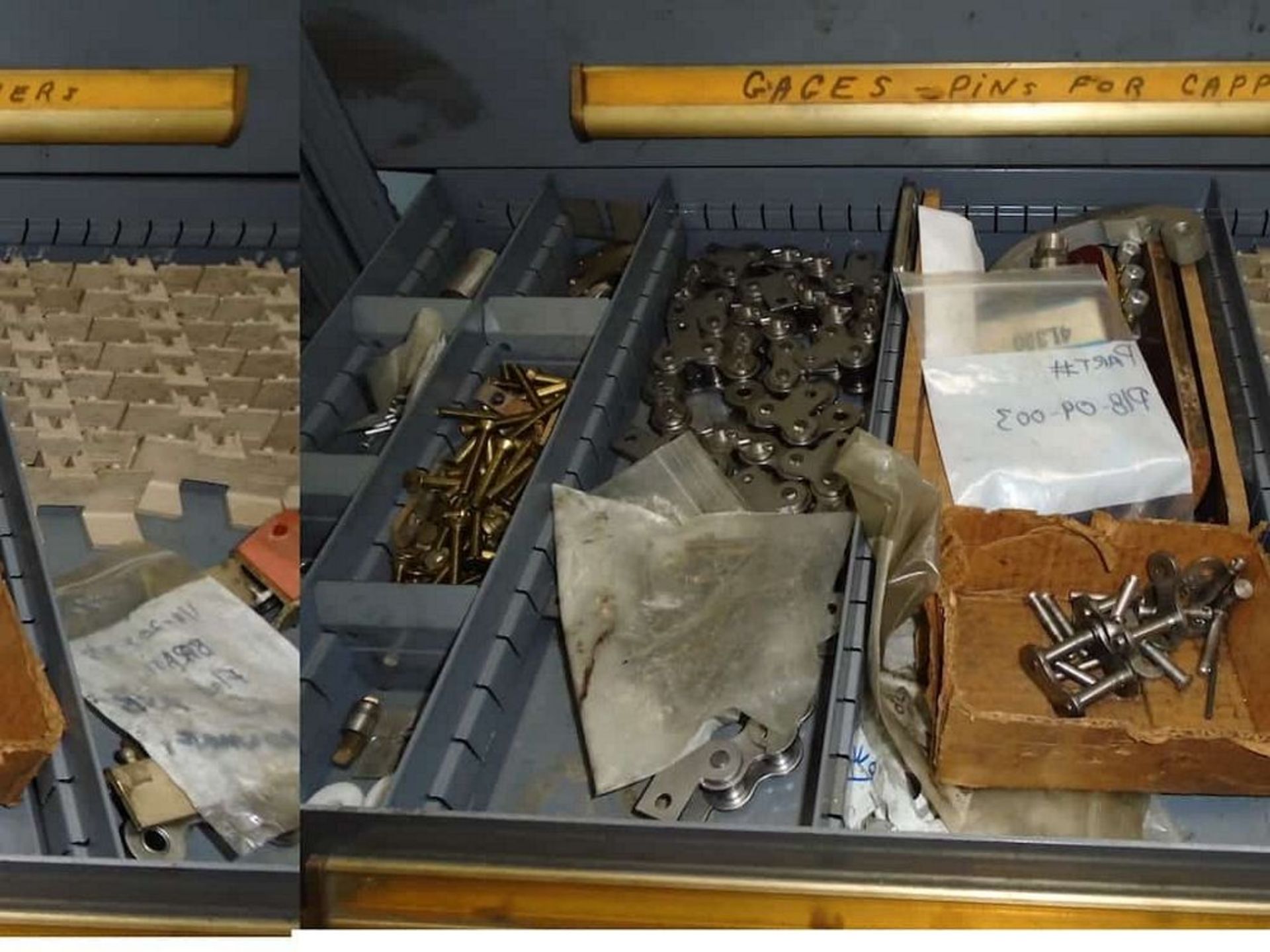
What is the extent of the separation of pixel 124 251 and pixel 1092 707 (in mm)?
1214

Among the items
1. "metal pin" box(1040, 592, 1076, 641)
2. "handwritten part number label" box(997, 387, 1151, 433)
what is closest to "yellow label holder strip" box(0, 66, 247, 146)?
"handwritten part number label" box(997, 387, 1151, 433)

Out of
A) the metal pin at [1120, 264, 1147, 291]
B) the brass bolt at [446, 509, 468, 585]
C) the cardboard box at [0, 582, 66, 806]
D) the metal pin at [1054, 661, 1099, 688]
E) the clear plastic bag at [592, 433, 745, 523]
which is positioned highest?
the metal pin at [1120, 264, 1147, 291]

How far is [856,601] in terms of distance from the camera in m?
1.02

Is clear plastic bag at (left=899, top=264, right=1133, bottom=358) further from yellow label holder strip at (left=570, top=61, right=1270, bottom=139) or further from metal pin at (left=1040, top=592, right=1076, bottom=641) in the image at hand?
metal pin at (left=1040, top=592, right=1076, bottom=641)

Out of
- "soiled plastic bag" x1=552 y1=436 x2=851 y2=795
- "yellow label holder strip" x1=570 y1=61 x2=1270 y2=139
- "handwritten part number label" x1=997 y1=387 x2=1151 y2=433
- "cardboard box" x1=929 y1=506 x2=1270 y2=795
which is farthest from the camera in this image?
"yellow label holder strip" x1=570 y1=61 x2=1270 y2=139

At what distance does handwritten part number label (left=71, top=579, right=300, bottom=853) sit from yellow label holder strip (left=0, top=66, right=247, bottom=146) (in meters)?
0.52

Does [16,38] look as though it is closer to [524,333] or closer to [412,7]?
[412,7]

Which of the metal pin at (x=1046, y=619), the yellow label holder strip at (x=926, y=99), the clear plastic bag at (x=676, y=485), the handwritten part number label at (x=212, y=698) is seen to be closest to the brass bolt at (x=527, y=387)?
the clear plastic bag at (x=676, y=485)

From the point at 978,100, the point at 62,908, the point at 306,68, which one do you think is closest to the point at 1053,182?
the point at 978,100

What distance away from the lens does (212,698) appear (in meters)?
1.04

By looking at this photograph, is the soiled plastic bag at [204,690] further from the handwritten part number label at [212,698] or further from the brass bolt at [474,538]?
the brass bolt at [474,538]

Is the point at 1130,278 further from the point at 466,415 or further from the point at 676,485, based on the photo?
the point at 466,415

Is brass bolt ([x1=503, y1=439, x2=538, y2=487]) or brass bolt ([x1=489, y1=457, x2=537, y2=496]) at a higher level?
brass bolt ([x1=503, y1=439, x2=538, y2=487])

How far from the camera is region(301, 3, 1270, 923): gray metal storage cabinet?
798 mm
